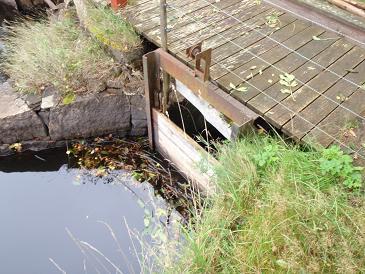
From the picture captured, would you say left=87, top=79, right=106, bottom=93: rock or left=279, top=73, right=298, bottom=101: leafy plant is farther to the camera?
left=87, top=79, right=106, bottom=93: rock

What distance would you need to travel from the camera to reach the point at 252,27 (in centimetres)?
411

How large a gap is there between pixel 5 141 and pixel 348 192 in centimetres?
416

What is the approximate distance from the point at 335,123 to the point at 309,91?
42 cm

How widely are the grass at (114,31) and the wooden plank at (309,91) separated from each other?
198 centimetres

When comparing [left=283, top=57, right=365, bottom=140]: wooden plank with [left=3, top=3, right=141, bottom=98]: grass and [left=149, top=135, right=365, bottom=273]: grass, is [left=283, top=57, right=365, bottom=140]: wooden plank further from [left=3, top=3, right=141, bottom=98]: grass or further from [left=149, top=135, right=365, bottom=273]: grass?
[left=3, top=3, right=141, bottom=98]: grass

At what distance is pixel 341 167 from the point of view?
9.24ft

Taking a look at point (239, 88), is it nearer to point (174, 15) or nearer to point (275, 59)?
point (275, 59)

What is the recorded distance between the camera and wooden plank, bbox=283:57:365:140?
3.17m

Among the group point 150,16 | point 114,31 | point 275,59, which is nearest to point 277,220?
point 275,59

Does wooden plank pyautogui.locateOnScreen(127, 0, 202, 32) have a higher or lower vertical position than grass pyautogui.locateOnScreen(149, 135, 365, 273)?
higher

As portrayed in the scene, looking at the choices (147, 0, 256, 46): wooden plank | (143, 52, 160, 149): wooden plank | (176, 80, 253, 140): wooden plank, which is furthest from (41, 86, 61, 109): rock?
(176, 80, 253, 140): wooden plank

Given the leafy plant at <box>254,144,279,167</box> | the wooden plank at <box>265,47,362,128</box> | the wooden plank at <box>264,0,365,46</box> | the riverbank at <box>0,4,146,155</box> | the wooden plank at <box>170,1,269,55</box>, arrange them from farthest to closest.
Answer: the riverbank at <box>0,4,146,155</box>, the wooden plank at <box>170,1,269,55</box>, the wooden plank at <box>264,0,365,46</box>, the wooden plank at <box>265,47,362,128</box>, the leafy plant at <box>254,144,279,167</box>

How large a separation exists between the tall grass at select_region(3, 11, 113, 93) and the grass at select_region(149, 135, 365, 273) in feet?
8.00

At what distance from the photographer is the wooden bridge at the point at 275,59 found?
10.7 feet
